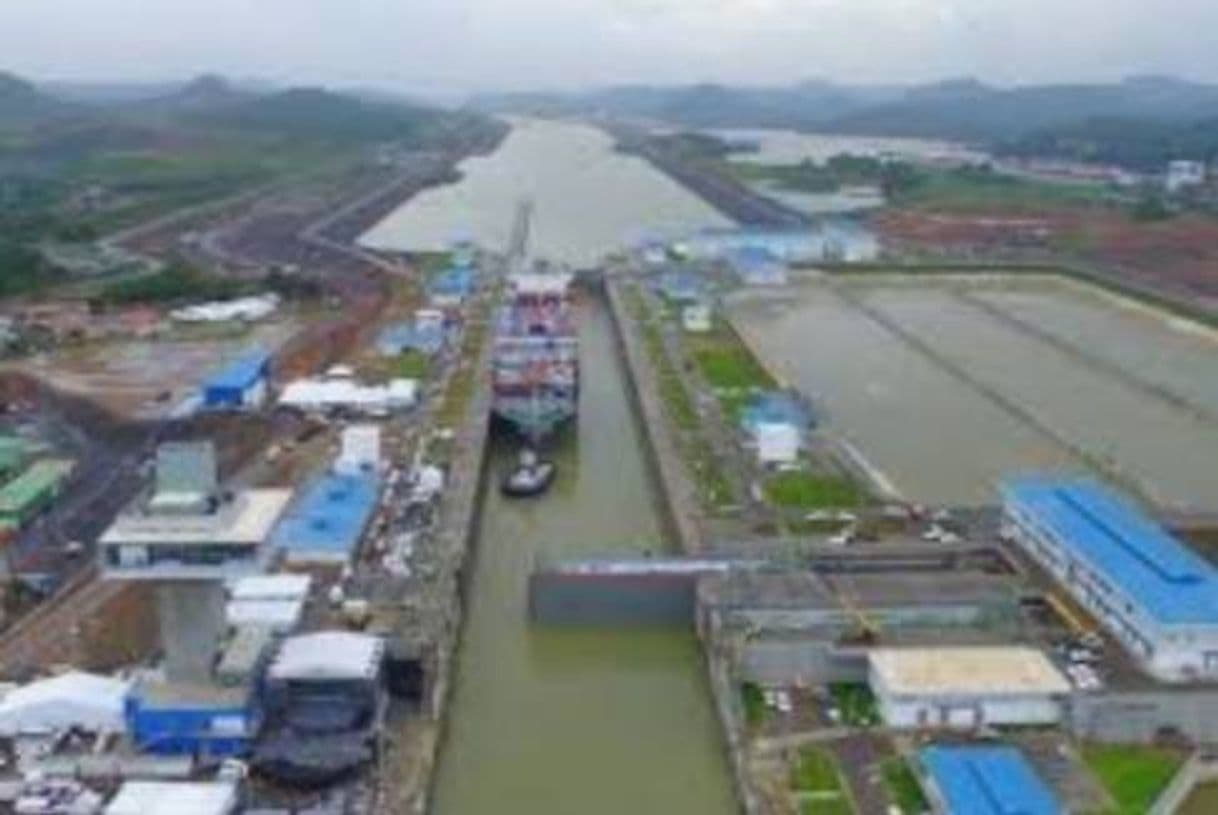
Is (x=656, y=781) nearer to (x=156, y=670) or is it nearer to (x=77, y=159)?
(x=156, y=670)

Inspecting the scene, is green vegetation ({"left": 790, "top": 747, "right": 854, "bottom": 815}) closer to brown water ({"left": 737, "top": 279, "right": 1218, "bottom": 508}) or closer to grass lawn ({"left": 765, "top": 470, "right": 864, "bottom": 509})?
grass lawn ({"left": 765, "top": 470, "right": 864, "bottom": 509})

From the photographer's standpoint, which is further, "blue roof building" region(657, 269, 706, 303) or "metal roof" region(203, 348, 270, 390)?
"blue roof building" region(657, 269, 706, 303)

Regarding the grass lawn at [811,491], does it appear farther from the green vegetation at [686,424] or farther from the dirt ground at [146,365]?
the dirt ground at [146,365]

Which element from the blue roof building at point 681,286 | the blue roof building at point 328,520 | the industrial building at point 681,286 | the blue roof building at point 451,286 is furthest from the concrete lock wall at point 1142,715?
the blue roof building at point 451,286

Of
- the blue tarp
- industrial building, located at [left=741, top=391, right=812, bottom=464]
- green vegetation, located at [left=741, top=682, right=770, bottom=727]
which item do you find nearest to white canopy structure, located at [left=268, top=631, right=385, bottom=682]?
green vegetation, located at [left=741, top=682, right=770, bottom=727]

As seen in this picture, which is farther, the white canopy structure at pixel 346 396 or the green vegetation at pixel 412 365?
the green vegetation at pixel 412 365

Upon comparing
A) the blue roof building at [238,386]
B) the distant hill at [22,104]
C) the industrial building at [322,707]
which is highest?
the industrial building at [322,707]
